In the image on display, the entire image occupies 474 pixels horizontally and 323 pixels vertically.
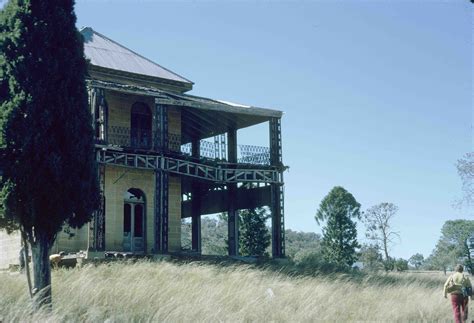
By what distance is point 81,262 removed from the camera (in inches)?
816

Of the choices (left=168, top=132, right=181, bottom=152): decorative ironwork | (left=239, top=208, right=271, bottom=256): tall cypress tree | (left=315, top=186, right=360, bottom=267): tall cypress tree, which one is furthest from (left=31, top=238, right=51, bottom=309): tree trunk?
(left=315, top=186, right=360, bottom=267): tall cypress tree

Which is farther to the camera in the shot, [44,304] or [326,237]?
[326,237]

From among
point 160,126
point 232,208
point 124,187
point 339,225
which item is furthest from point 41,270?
point 339,225

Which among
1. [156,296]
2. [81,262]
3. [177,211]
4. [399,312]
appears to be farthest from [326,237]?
[156,296]

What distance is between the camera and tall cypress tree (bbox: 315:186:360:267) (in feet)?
150

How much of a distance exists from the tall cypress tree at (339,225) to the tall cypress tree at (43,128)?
3425 cm

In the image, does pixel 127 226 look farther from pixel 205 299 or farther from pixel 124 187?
pixel 205 299

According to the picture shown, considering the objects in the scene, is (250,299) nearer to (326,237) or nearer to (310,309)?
(310,309)

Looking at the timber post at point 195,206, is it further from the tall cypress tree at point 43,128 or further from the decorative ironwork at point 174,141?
the tall cypress tree at point 43,128

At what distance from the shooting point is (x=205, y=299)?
13016mm

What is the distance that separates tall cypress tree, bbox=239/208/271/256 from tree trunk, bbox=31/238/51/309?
27.2 m

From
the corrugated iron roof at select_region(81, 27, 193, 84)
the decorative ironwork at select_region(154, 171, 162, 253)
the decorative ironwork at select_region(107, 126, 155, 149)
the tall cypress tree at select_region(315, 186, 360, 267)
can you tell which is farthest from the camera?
the tall cypress tree at select_region(315, 186, 360, 267)

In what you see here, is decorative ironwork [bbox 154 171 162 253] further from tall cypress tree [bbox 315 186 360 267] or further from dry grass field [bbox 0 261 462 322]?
tall cypress tree [bbox 315 186 360 267]

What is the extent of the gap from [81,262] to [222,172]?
7856 mm
